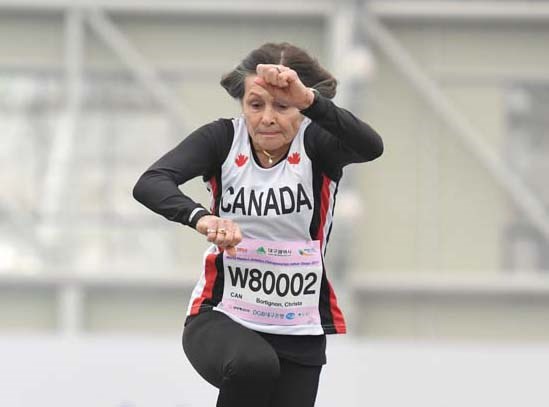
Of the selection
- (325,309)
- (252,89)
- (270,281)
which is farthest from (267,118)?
(325,309)

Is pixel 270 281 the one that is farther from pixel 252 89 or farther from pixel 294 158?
pixel 252 89

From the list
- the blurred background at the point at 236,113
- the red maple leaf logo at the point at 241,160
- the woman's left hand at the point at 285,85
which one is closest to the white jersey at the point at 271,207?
the red maple leaf logo at the point at 241,160

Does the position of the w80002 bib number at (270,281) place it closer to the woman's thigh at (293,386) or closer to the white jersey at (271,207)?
the white jersey at (271,207)

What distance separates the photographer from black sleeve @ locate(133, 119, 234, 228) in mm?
2777

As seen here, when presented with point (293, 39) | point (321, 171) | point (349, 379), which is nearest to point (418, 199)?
point (293, 39)

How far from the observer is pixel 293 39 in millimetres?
11117

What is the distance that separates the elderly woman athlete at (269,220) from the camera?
2.88m

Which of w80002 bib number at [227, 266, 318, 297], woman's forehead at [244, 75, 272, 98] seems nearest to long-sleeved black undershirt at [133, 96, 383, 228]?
woman's forehead at [244, 75, 272, 98]

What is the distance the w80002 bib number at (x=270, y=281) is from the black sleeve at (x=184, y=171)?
0.74 ft

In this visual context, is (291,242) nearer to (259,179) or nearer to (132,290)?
(259,179)

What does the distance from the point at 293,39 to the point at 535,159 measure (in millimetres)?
2225

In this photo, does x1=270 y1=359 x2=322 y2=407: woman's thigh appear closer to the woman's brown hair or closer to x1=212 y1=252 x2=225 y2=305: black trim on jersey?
x1=212 y1=252 x2=225 y2=305: black trim on jersey

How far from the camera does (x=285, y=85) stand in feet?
9.04

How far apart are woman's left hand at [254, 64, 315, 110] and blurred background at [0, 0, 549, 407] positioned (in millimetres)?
8179
